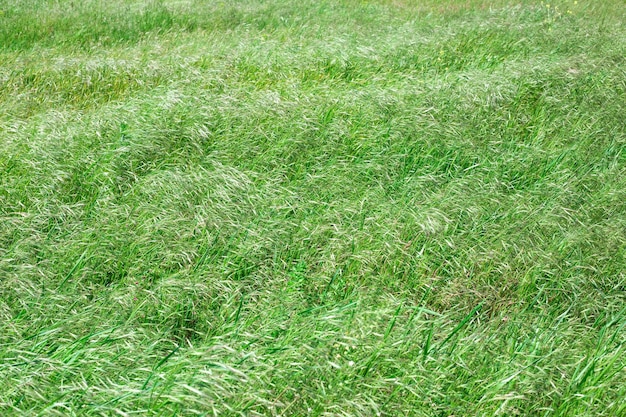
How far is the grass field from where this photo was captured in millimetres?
2891

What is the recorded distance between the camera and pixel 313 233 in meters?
4.20

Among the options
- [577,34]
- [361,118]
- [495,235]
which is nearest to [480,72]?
[361,118]

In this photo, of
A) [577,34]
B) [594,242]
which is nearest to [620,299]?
[594,242]

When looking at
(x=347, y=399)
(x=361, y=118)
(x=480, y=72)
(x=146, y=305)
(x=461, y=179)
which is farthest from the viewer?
(x=480, y=72)

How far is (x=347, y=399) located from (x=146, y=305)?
1.21m

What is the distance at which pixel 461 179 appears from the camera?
488 cm

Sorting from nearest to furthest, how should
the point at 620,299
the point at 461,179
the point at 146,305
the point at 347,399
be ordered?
the point at 347,399 < the point at 146,305 < the point at 620,299 < the point at 461,179

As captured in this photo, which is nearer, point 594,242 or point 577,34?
point 594,242

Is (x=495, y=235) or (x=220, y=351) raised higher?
(x=220, y=351)

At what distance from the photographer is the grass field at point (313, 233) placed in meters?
2.89

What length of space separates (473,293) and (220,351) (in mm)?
1572

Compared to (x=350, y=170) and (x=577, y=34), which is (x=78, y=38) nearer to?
(x=350, y=170)

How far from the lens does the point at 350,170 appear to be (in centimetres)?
508

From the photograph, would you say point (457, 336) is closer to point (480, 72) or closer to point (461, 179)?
point (461, 179)
